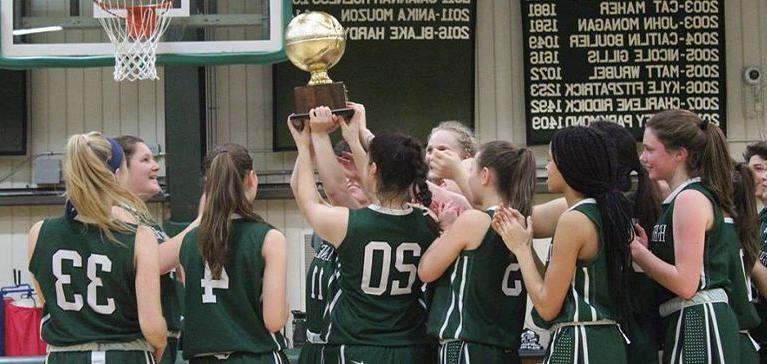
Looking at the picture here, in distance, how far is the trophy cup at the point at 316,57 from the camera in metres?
4.18

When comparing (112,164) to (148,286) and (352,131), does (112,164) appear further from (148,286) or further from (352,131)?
(352,131)

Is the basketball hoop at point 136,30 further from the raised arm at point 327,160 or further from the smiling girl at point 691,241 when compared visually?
the smiling girl at point 691,241

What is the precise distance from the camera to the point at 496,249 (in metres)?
3.77

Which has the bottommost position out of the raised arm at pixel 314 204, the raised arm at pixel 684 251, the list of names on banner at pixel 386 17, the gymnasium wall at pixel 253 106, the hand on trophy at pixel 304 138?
the raised arm at pixel 684 251

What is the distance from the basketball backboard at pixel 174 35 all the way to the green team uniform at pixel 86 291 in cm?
328

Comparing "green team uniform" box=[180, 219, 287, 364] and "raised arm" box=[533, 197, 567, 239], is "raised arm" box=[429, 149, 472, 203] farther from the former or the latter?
"green team uniform" box=[180, 219, 287, 364]

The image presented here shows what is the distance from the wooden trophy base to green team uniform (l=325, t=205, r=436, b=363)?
541 millimetres

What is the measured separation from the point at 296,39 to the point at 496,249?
1270 millimetres

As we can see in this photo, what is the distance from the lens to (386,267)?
3.78 m

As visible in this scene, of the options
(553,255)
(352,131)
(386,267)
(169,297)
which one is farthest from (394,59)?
(553,255)

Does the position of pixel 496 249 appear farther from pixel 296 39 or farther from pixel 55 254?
pixel 55 254

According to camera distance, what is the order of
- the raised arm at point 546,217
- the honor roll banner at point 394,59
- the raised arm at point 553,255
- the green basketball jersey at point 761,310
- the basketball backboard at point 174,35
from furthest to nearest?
the honor roll banner at point 394,59
the basketball backboard at point 174,35
the green basketball jersey at point 761,310
the raised arm at point 546,217
the raised arm at point 553,255

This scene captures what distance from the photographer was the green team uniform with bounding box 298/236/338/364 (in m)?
4.07

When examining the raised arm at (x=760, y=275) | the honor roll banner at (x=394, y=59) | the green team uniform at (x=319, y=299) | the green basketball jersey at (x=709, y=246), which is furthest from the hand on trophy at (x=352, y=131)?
the honor roll banner at (x=394, y=59)
